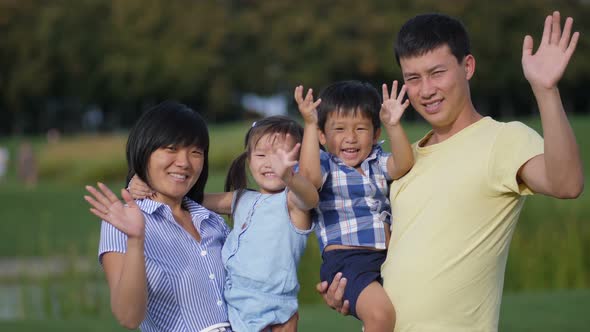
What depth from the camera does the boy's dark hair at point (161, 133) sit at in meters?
3.23

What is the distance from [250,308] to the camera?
3.26 meters

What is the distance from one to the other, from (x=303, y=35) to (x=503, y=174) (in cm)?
3282

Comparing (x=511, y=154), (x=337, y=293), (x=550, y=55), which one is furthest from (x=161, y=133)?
(x=550, y=55)

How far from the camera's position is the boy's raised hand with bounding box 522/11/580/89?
267cm

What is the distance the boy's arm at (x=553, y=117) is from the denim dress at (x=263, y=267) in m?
0.94

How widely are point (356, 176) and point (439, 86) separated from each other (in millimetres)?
479

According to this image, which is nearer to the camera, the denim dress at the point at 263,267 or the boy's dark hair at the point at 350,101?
the denim dress at the point at 263,267

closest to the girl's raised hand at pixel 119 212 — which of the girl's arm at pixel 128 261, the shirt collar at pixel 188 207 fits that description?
the girl's arm at pixel 128 261

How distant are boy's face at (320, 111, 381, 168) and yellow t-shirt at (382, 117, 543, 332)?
41 centimetres

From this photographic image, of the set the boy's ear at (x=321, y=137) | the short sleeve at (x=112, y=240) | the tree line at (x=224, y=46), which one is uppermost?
the tree line at (x=224, y=46)

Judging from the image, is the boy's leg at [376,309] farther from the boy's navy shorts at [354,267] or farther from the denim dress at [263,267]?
the denim dress at [263,267]

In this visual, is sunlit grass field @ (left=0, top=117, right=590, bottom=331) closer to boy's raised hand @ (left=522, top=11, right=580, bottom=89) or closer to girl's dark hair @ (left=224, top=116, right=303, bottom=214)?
girl's dark hair @ (left=224, top=116, right=303, bottom=214)

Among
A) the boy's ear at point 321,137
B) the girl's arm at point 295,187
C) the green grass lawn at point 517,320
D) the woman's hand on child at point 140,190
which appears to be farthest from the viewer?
the green grass lawn at point 517,320

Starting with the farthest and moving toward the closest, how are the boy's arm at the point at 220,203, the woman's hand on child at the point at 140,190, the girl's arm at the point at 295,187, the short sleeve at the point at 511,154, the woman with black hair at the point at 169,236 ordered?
the boy's arm at the point at 220,203 < the woman's hand on child at the point at 140,190 < the girl's arm at the point at 295,187 < the woman with black hair at the point at 169,236 < the short sleeve at the point at 511,154
